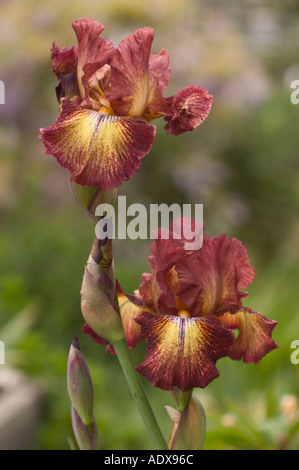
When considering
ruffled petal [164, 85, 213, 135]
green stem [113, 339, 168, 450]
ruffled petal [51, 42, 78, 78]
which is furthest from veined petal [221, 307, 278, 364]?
ruffled petal [51, 42, 78, 78]

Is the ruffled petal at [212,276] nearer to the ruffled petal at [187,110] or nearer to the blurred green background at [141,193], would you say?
the ruffled petal at [187,110]

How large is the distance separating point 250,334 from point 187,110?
0.27 m

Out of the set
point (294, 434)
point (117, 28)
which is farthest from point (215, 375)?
point (117, 28)

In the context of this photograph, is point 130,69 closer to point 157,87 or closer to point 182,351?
point 157,87

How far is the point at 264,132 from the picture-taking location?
478cm

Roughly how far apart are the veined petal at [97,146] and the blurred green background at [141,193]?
48.1 inches

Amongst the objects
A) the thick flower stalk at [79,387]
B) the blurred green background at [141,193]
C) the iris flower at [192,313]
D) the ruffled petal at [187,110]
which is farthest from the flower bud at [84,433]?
the blurred green background at [141,193]

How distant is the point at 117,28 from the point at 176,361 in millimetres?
4114

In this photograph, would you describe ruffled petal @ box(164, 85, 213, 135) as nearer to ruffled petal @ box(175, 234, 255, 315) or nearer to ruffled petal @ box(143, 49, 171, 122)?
ruffled petal @ box(143, 49, 171, 122)

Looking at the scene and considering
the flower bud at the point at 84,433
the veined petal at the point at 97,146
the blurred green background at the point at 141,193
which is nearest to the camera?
the veined petal at the point at 97,146

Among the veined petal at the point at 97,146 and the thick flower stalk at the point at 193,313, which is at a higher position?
the veined petal at the point at 97,146

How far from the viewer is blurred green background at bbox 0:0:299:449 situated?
192cm

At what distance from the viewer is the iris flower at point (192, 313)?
583 mm
